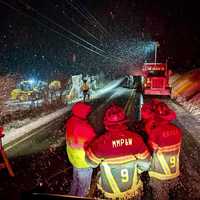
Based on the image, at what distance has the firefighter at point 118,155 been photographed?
3.23m

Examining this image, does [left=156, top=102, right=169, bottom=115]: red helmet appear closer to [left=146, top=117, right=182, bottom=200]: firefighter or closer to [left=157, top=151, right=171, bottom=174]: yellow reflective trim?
[left=146, top=117, right=182, bottom=200]: firefighter

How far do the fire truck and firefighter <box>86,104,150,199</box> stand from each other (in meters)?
17.6

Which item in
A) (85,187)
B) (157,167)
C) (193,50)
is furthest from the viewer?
(193,50)

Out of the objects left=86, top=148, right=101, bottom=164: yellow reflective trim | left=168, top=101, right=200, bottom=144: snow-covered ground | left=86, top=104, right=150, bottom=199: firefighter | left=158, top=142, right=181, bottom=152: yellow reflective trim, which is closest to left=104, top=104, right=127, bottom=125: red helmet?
left=86, top=104, right=150, bottom=199: firefighter

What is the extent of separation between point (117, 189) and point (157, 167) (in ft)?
2.61

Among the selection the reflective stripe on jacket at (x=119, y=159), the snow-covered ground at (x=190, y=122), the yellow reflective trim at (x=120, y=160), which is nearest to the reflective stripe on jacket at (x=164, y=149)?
the reflective stripe on jacket at (x=119, y=159)

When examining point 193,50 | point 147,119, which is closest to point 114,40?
point 193,50

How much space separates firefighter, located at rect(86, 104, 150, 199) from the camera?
3.23m

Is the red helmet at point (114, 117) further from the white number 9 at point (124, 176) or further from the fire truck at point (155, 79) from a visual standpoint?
the fire truck at point (155, 79)

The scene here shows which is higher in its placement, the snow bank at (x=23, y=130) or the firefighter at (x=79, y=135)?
the firefighter at (x=79, y=135)

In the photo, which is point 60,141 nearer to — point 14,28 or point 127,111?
point 127,111

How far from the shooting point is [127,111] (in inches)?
560

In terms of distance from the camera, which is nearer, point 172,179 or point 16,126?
point 172,179

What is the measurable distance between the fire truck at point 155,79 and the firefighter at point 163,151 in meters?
16.9
